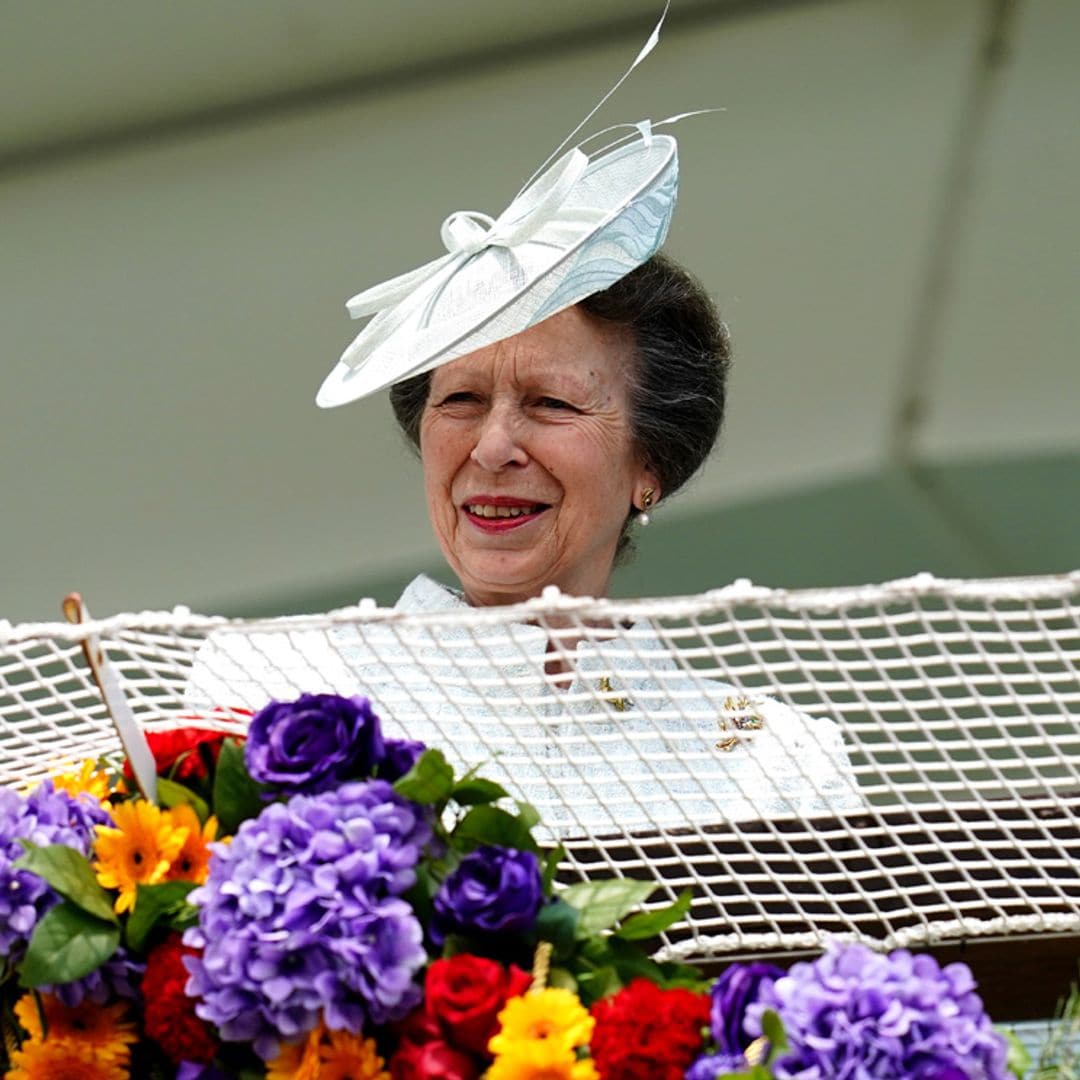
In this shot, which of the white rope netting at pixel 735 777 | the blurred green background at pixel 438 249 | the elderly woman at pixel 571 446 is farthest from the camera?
the blurred green background at pixel 438 249

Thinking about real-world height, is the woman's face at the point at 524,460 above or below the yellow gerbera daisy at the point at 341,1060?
above

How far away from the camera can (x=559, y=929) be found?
959mm

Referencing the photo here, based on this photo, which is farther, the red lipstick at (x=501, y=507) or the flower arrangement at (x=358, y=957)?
the red lipstick at (x=501, y=507)

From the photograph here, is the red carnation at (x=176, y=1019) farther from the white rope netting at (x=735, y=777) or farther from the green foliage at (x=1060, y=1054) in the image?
the green foliage at (x=1060, y=1054)

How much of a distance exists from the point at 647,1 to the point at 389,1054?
10.8 feet

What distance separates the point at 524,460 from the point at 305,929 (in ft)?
3.83

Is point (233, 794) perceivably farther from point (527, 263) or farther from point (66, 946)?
point (527, 263)

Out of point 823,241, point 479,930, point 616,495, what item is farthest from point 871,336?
point 479,930

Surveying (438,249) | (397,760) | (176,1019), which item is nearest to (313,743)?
(397,760)

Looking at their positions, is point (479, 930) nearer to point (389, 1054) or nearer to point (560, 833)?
point (389, 1054)

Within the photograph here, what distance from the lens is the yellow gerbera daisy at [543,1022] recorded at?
879 millimetres

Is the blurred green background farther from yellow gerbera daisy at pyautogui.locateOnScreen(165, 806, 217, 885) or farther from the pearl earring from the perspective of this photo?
yellow gerbera daisy at pyautogui.locateOnScreen(165, 806, 217, 885)

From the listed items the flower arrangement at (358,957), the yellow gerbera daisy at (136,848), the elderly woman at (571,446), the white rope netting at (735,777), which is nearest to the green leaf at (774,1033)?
the flower arrangement at (358,957)

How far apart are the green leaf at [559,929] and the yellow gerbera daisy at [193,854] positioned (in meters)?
0.17
